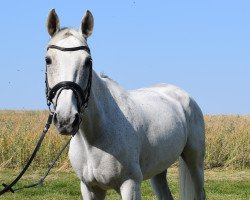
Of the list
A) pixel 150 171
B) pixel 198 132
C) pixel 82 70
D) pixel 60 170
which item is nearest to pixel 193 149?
pixel 198 132

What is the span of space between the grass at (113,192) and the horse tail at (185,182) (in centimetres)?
252

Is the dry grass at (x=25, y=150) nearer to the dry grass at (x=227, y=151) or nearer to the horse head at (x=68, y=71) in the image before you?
the dry grass at (x=227, y=151)

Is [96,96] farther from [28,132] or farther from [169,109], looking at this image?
[28,132]

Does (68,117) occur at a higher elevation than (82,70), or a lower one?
lower

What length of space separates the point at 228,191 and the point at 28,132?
6.22 meters

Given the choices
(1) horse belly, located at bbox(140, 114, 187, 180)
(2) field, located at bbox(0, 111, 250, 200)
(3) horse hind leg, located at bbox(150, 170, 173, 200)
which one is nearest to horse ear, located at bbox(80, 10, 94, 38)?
(1) horse belly, located at bbox(140, 114, 187, 180)

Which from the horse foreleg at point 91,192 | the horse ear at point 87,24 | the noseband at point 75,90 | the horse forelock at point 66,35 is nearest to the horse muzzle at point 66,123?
the noseband at point 75,90

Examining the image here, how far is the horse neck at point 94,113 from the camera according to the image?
4113mm

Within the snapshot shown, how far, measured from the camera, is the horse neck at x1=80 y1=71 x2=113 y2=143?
4113 mm

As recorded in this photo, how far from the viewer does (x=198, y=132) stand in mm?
5938

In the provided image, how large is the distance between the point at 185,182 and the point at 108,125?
218cm

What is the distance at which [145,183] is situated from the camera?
10.4 metres

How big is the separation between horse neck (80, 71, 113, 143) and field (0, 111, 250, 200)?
502 centimetres

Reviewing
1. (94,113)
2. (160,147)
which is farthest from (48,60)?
(160,147)
